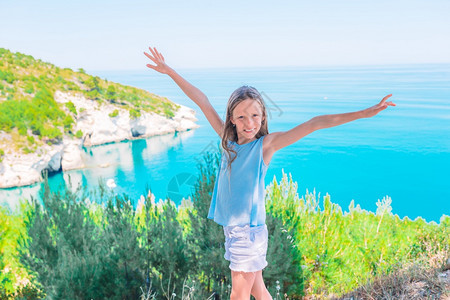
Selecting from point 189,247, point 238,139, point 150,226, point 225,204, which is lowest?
point 189,247

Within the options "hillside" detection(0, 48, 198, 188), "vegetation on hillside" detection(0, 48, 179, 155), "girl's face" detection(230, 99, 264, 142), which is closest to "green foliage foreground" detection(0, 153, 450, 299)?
"girl's face" detection(230, 99, 264, 142)

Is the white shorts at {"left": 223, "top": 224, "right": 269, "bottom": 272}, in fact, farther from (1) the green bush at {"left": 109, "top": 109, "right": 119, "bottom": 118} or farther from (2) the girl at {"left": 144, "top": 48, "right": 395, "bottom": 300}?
(1) the green bush at {"left": 109, "top": 109, "right": 119, "bottom": 118}

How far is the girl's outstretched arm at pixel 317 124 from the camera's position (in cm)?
161

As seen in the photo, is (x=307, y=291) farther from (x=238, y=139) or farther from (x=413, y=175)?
(x=413, y=175)

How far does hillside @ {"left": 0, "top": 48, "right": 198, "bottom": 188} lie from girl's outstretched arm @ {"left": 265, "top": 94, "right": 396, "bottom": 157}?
2997 centimetres

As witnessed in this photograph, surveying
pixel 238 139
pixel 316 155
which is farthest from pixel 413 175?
pixel 238 139

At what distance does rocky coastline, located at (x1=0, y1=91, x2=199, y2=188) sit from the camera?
32719mm

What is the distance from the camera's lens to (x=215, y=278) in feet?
11.1

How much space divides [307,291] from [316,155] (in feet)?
159

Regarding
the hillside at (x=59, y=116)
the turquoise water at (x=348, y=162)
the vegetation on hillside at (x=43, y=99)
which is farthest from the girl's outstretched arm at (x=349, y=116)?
the vegetation on hillside at (x=43, y=99)

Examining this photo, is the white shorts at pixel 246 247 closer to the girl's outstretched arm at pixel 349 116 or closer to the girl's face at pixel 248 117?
the girl's face at pixel 248 117

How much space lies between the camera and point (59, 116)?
39.2 metres

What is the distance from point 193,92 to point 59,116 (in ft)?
135

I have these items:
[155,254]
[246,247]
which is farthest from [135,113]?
[246,247]
